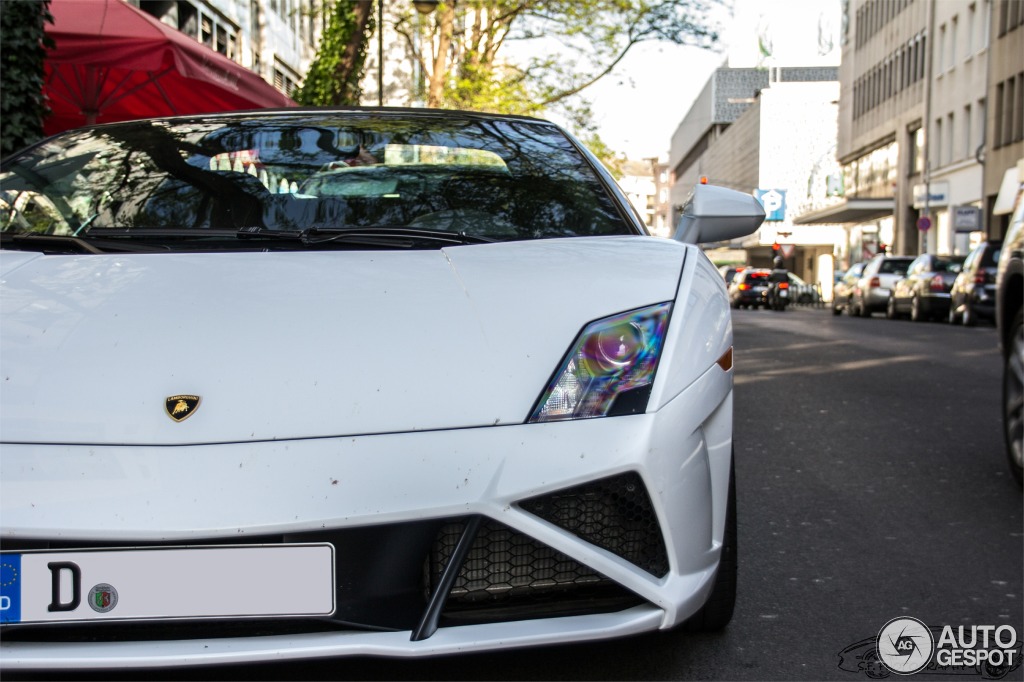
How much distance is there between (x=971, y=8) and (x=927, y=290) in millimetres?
20379

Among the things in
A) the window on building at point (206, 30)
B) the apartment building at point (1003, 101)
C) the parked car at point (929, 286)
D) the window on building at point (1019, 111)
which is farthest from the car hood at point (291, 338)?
the window on building at point (1019, 111)

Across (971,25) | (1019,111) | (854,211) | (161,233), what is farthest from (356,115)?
(854,211)

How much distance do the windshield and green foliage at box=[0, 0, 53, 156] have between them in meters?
4.60

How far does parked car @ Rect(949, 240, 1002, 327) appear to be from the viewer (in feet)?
70.6

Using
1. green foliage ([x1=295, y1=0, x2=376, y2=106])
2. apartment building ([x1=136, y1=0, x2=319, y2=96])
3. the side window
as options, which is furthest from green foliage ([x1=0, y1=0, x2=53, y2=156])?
the side window

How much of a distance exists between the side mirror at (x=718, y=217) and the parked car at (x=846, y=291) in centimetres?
3105

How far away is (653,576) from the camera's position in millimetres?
2340

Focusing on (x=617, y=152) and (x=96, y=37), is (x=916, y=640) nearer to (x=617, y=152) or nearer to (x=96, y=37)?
(x=96, y=37)

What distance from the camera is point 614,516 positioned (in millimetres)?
2332

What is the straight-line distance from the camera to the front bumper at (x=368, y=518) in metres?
2.16

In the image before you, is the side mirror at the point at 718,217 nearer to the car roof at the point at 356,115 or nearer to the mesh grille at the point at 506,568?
the car roof at the point at 356,115

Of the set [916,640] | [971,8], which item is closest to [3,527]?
[916,640]

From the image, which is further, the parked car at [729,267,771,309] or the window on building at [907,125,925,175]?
A: the window on building at [907,125,925,175]

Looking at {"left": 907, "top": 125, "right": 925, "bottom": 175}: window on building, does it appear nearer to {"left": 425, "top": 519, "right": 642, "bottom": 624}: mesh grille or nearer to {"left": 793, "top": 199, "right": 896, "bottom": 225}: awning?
{"left": 793, "top": 199, "right": 896, "bottom": 225}: awning
